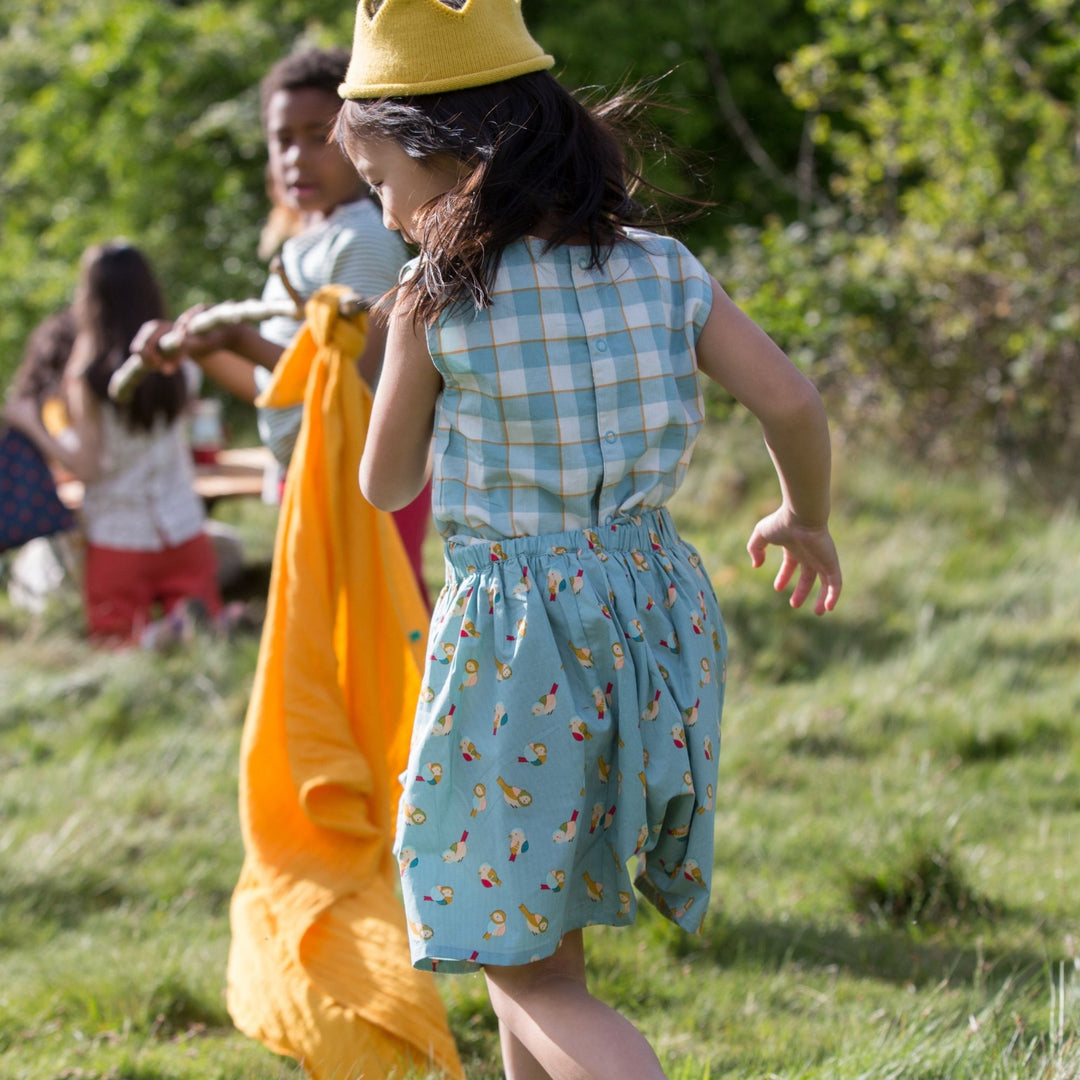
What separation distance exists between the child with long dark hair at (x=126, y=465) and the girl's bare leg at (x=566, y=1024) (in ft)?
12.7

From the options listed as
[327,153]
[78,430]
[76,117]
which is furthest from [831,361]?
[76,117]

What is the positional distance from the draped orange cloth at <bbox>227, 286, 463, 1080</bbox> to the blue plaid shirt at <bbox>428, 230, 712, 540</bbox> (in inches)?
37.1

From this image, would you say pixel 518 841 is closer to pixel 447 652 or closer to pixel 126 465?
pixel 447 652

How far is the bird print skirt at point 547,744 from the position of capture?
1832mm

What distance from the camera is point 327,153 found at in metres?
3.10

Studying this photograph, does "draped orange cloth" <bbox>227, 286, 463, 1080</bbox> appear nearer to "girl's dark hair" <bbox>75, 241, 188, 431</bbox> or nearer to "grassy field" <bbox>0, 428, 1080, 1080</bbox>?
"grassy field" <bbox>0, 428, 1080, 1080</bbox>

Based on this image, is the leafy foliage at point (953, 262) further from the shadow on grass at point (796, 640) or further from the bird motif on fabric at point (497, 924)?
the bird motif on fabric at point (497, 924)

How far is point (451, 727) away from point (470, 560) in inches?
9.5

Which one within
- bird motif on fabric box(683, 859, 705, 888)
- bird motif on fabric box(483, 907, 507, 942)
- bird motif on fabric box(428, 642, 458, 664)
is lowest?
bird motif on fabric box(683, 859, 705, 888)

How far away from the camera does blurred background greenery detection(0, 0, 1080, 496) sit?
278 inches

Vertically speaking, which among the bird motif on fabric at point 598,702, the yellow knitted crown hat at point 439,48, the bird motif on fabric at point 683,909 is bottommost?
the bird motif on fabric at point 683,909

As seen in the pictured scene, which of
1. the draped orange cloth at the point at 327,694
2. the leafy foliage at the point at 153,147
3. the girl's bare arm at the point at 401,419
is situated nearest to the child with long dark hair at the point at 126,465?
the draped orange cloth at the point at 327,694

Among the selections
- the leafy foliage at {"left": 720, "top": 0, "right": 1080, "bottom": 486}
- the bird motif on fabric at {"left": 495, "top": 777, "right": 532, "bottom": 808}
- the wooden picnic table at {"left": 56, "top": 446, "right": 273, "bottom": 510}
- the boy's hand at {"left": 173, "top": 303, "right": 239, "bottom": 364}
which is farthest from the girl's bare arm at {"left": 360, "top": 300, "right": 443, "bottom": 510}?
the leafy foliage at {"left": 720, "top": 0, "right": 1080, "bottom": 486}

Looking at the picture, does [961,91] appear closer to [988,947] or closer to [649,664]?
[988,947]
